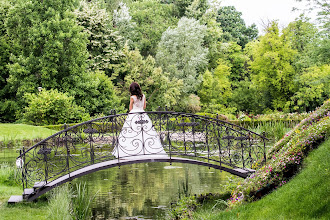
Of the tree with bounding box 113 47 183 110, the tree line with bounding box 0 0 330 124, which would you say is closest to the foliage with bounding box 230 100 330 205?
the tree line with bounding box 0 0 330 124

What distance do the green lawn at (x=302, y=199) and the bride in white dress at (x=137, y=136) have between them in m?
2.83

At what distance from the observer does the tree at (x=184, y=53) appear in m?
34.7

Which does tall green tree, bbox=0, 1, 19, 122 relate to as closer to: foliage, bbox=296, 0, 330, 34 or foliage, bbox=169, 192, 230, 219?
foliage, bbox=296, 0, 330, 34

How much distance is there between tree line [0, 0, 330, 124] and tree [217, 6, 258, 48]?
167 inches

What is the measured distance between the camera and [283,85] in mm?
33062

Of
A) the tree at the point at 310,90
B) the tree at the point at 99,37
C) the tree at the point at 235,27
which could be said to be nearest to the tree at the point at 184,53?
the tree at the point at 99,37

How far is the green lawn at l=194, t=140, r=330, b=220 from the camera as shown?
521 cm

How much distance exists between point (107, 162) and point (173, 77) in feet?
83.2

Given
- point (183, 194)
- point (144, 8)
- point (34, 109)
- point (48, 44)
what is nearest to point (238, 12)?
point (144, 8)

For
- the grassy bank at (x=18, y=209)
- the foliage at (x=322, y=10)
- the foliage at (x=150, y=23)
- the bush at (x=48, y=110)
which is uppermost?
the foliage at (x=150, y=23)

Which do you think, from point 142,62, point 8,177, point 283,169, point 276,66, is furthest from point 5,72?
point 283,169

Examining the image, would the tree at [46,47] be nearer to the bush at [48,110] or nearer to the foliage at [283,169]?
the bush at [48,110]

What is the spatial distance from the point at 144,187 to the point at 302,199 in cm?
552

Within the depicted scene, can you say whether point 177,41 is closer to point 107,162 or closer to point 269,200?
point 107,162
